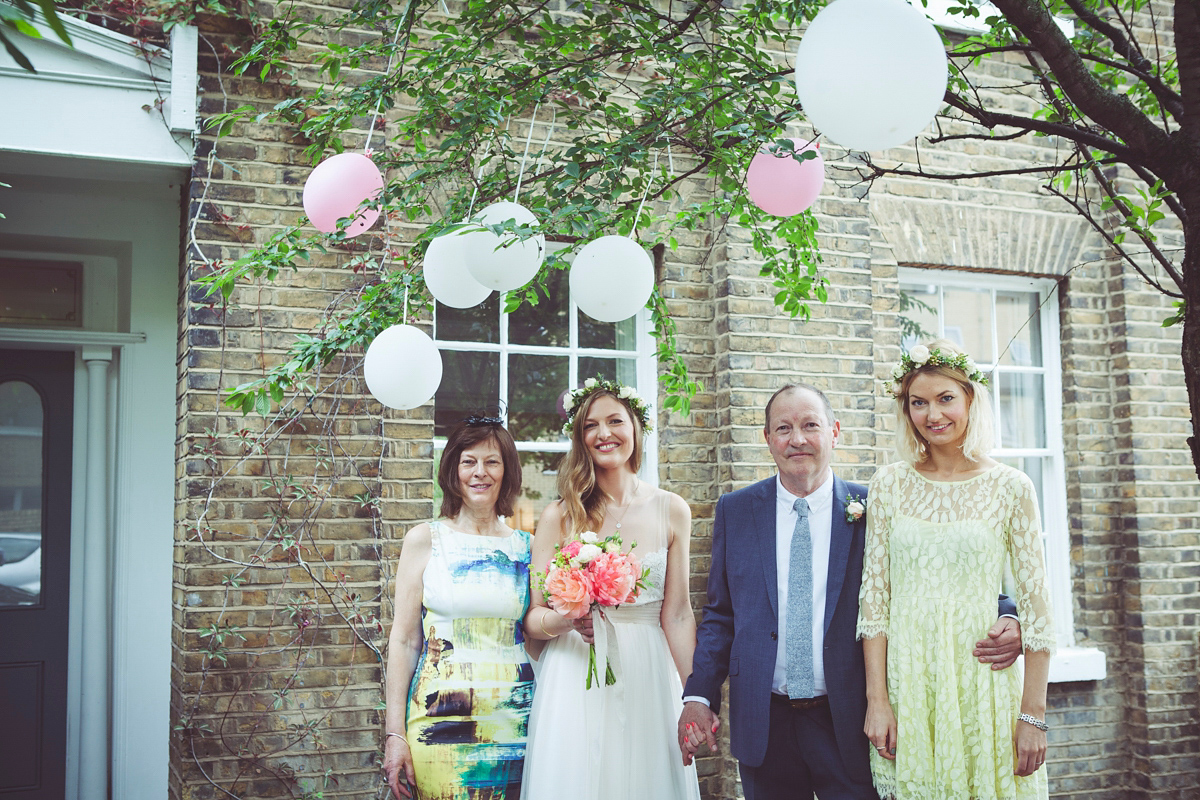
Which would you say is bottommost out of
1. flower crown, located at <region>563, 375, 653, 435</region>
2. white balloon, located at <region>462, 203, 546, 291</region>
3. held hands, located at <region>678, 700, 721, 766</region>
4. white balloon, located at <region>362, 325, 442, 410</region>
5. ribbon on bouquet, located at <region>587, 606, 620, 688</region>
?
held hands, located at <region>678, 700, 721, 766</region>

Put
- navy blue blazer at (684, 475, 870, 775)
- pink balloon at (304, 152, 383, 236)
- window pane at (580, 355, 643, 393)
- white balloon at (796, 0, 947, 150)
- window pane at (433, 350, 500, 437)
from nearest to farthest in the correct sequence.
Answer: white balloon at (796, 0, 947, 150), navy blue blazer at (684, 475, 870, 775), pink balloon at (304, 152, 383, 236), window pane at (433, 350, 500, 437), window pane at (580, 355, 643, 393)

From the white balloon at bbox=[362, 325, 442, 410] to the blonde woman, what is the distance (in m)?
1.48

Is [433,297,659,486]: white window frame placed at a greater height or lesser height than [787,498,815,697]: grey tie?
greater

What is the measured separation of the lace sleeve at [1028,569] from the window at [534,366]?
2.14m

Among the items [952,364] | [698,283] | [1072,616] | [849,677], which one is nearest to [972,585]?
[849,677]

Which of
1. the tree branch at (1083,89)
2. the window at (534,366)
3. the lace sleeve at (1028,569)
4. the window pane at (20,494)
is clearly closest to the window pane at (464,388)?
the window at (534,366)

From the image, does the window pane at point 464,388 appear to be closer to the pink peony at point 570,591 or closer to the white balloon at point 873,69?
the pink peony at point 570,591

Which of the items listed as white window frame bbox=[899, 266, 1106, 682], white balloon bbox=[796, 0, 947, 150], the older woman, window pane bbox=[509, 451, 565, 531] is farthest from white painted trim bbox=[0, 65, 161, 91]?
white window frame bbox=[899, 266, 1106, 682]

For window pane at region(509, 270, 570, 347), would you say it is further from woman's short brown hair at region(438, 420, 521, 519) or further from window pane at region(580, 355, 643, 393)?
woman's short brown hair at region(438, 420, 521, 519)

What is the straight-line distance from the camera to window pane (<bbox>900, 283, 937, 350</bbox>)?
530 cm

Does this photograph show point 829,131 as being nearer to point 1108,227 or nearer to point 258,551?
point 258,551

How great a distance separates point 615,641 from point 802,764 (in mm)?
670

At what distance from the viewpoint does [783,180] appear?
2.99 metres

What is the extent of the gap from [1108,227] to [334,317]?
440 centimetres
